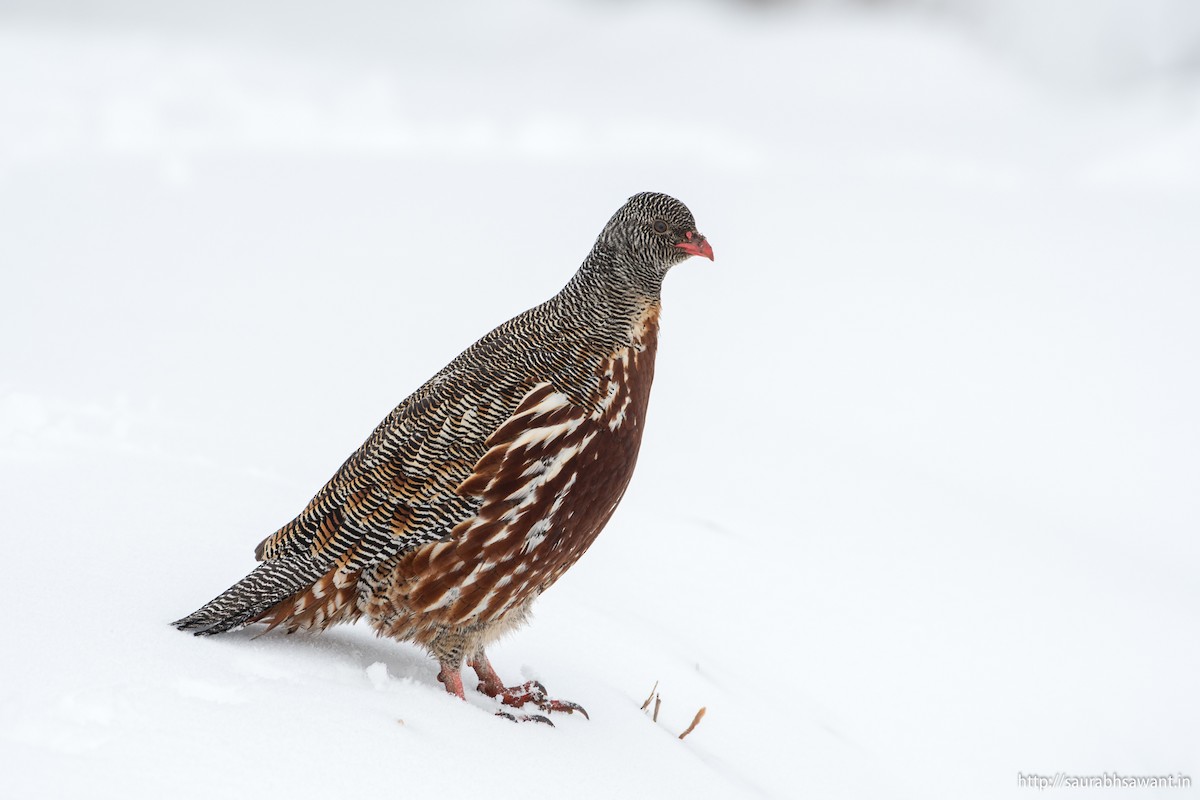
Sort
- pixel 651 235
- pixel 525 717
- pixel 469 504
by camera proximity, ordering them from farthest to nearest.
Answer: pixel 651 235, pixel 525 717, pixel 469 504

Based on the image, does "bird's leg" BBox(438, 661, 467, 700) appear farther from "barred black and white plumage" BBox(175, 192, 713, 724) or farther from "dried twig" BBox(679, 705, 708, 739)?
"dried twig" BBox(679, 705, 708, 739)

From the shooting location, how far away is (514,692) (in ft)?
16.2

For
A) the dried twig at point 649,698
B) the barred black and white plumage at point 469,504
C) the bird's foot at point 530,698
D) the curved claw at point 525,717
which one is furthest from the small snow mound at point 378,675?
the dried twig at point 649,698

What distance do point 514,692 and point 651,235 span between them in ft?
6.79

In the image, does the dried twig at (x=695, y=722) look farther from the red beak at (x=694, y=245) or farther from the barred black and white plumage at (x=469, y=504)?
the red beak at (x=694, y=245)

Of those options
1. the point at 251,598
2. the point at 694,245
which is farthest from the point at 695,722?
the point at 694,245

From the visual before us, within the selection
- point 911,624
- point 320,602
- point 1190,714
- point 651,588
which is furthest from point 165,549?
point 1190,714

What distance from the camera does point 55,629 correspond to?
3.93 meters

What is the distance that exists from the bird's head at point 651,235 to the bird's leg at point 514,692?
6.01 ft

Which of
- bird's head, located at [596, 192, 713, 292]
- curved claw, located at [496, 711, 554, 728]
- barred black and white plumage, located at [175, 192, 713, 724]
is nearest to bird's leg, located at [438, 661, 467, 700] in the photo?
barred black and white plumage, located at [175, 192, 713, 724]

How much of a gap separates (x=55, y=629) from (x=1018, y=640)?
5.89 metres

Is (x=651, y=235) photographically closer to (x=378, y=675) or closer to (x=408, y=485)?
(x=408, y=485)

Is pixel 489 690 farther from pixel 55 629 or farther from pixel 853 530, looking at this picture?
pixel 853 530

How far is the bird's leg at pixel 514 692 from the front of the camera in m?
4.86
